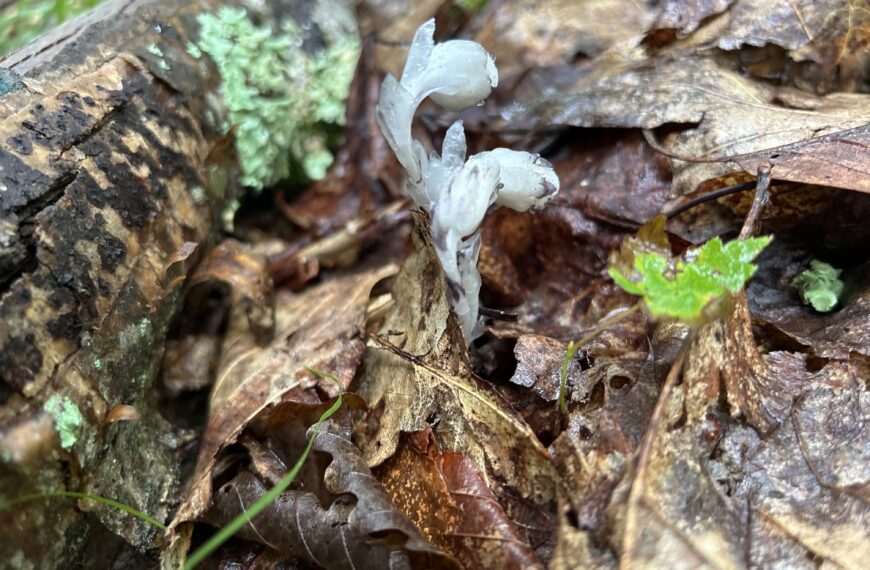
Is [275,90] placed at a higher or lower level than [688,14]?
higher

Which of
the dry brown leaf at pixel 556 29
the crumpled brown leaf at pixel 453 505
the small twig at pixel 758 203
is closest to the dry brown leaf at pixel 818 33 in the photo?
the dry brown leaf at pixel 556 29

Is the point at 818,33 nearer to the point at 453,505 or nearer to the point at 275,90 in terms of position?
the point at 275,90

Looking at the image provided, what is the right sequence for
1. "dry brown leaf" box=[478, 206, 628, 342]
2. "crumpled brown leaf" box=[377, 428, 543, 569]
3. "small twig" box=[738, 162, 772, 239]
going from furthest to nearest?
1. "dry brown leaf" box=[478, 206, 628, 342]
2. "small twig" box=[738, 162, 772, 239]
3. "crumpled brown leaf" box=[377, 428, 543, 569]

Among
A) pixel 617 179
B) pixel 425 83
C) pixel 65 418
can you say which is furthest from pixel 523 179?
pixel 65 418

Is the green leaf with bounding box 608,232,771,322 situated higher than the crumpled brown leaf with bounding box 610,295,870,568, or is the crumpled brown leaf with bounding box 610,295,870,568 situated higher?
the green leaf with bounding box 608,232,771,322

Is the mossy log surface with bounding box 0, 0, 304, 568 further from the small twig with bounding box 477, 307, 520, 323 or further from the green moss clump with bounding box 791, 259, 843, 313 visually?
the green moss clump with bounding box 791, 259, 843, 313

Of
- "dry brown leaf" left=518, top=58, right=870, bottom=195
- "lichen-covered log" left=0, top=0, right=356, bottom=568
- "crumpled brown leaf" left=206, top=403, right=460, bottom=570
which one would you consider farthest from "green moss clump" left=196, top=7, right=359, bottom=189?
"crumpled brown leaf" left=206, top=403, right=460, bottom=570
